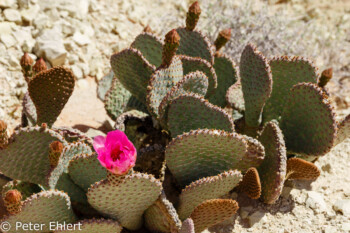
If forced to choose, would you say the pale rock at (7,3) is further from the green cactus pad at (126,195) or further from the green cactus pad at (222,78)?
the green cactus pad at (126,195)

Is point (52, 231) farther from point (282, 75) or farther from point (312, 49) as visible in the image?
point (312, 49)

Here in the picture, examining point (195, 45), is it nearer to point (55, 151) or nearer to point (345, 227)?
point (55, 151)

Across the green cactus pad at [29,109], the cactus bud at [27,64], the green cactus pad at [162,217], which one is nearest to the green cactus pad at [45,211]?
the green cactus pad at [162,217]

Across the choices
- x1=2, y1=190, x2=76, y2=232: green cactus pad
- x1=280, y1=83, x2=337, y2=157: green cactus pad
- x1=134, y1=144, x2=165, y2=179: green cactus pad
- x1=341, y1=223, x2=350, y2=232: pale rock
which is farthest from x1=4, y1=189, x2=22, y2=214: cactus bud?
x1=341, y1=223, x2=350, y2=232: pale rock

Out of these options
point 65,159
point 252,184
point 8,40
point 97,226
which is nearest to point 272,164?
point 252,184

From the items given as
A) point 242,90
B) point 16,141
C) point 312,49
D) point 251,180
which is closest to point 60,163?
point 16,141
